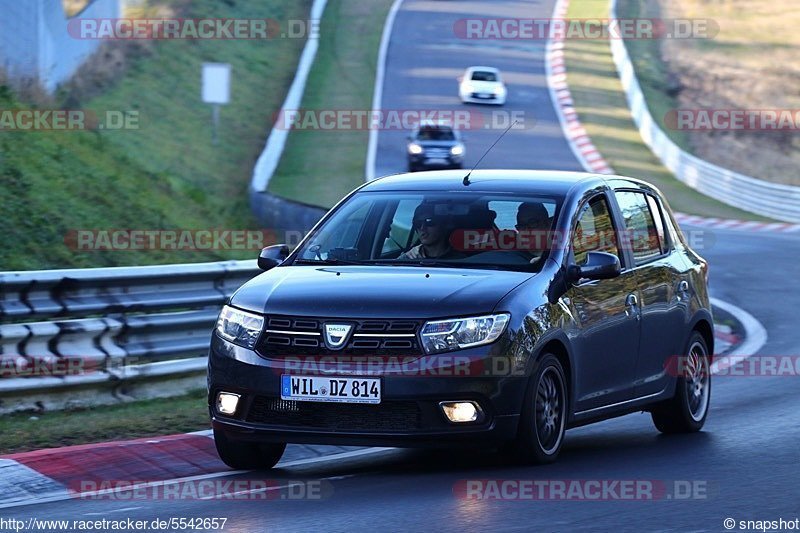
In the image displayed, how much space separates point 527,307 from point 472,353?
1.58 ft

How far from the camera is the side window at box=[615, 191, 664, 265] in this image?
9734 mm

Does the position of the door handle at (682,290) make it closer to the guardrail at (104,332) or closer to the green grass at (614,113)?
the guardrail at (104,332)

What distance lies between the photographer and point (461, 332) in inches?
305

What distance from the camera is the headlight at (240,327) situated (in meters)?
8.02

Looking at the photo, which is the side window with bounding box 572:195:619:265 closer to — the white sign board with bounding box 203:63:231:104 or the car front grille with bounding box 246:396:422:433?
the car front grille with bounding box 246:396:422:433

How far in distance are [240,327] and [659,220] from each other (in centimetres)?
352

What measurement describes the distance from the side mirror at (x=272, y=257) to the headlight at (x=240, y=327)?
2.72 feet

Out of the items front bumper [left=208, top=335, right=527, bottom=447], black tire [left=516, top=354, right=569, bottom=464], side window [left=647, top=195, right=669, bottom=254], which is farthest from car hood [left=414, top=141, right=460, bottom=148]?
front bumper [left=208, top=335, right=527, bottom=447]

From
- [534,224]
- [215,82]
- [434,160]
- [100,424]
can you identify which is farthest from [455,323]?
[434,160]

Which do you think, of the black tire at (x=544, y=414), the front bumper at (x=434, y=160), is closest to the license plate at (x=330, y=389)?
the black tire at (x=544, y=414)

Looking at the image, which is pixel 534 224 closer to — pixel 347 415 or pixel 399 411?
pixel 399 411

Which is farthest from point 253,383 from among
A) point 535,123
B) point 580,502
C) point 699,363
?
point 535,123

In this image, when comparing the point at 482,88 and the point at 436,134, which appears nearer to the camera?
the point at 436,134

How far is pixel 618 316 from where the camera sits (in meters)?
9.05
